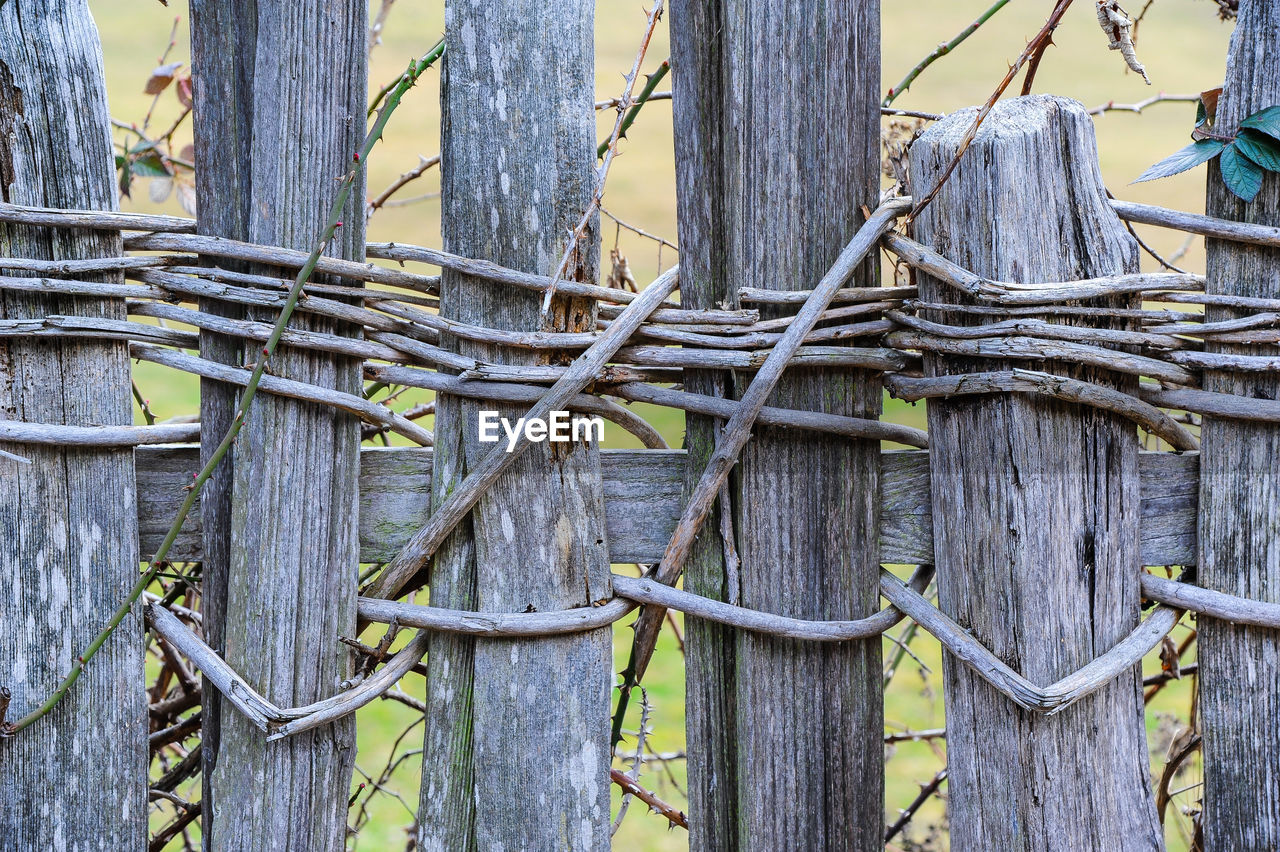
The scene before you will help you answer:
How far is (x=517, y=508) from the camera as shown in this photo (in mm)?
1129

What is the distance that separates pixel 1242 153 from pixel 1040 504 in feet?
1.44

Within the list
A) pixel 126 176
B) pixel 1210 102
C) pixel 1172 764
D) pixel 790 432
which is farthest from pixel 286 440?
pixel 1172 764

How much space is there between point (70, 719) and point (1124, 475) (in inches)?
49.5

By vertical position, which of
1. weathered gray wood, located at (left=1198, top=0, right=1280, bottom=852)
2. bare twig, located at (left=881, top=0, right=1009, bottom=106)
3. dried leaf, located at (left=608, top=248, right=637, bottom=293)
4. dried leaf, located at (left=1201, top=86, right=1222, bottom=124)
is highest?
bare twig, located at (left=881, top=0, right=1009, bottom=106)

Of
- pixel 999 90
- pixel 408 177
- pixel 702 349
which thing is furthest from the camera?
pixel 408 177

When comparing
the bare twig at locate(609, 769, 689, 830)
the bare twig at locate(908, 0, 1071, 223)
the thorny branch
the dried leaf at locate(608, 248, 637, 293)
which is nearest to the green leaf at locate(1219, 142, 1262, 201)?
the bare twig at locate(908, 0, 1071, 223)

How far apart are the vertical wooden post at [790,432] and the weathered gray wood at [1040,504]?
10 centimetres

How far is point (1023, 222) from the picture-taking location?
41.5 inches

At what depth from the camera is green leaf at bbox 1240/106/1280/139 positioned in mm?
1037

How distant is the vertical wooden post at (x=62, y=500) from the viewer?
1.12 m

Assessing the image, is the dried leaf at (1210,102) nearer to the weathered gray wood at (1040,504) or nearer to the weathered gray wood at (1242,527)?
the weathered gray wood at (1242,527)

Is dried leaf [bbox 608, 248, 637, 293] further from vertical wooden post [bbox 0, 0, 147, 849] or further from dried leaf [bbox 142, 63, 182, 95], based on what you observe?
dried leaf [bbox 142, 63, 182, 95]

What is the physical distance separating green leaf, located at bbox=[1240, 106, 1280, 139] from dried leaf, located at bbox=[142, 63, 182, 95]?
1587 millimetres

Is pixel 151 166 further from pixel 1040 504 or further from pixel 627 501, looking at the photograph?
pixel 1040 504
